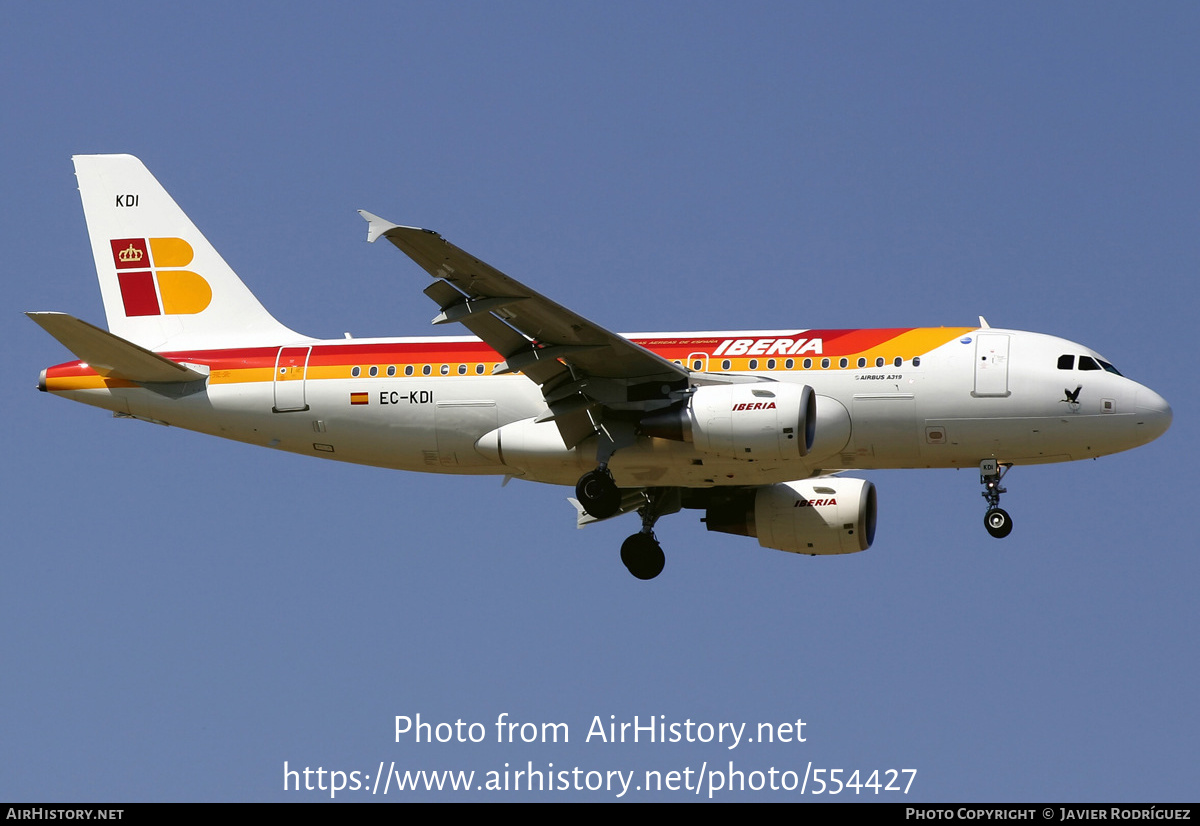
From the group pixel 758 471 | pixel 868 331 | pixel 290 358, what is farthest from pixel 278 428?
pixel 868 331

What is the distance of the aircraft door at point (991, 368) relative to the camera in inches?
1227

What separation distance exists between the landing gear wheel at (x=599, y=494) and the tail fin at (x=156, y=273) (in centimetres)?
778

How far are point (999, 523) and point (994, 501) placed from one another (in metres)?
0.44

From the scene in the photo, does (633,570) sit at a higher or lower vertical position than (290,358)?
lower

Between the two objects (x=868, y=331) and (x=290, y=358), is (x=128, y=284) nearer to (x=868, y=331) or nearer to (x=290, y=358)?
(x=290, y=358)

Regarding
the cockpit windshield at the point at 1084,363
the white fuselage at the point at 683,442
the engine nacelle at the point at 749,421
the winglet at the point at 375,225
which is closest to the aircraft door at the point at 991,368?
the white fuselage at the point at 683,442

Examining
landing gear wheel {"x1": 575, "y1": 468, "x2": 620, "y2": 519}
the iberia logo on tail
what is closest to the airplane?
landing gear wheel {"x1": 575, "y1": 468, "x2": 620, "y2": 519}

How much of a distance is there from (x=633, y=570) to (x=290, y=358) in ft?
28.3

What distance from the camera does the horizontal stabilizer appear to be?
32.5 m

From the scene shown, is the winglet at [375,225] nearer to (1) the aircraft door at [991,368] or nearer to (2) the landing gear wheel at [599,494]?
(2) the landing gear wheel at [599,494]

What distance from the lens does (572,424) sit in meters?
31.8

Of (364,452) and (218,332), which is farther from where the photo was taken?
(218,332)

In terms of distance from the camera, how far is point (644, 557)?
115 ft

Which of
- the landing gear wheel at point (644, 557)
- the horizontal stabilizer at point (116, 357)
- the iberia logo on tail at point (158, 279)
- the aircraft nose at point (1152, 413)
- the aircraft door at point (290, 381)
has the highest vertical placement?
the iberia logo on tail at point (158, 279)
